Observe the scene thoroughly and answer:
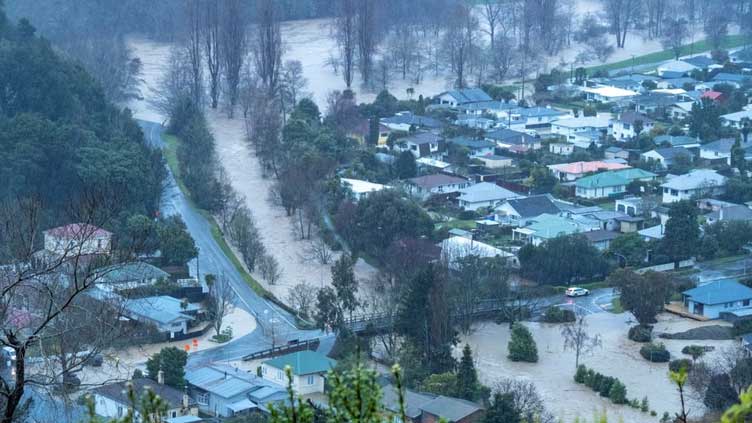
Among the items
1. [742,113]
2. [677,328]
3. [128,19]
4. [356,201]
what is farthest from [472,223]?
[128,19]

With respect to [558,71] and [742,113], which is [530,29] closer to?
[558,71]

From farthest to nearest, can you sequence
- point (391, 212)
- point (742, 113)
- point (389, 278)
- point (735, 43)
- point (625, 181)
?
point (735, 43) < point (742, 113) < point (625, 181) < point (391, 212) < point (389, 278)

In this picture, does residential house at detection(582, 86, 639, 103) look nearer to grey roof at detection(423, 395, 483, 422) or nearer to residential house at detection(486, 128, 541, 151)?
residential house at detection(486, 128, 541, 151)

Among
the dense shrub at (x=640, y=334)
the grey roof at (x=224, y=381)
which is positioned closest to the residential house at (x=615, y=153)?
the dense shrub at (x=640, y=334)

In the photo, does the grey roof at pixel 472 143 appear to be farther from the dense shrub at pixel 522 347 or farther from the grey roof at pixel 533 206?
the dense shrub at pixel 522 347

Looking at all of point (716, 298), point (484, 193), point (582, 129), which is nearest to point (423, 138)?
point (582, 129)

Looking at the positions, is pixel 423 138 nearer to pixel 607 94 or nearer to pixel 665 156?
pixel 665 156

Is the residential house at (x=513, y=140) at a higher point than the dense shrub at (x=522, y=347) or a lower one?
higher
